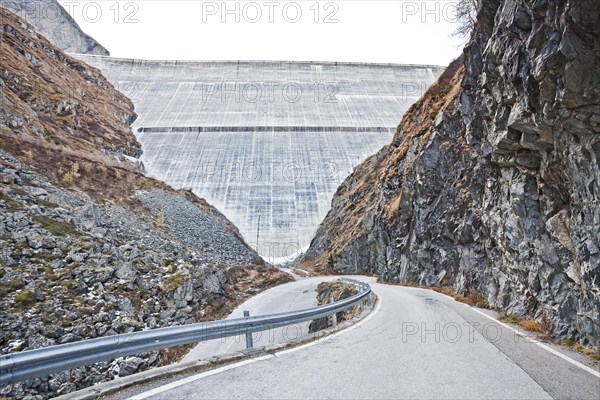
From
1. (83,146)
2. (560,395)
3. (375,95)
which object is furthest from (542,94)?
(375,95)

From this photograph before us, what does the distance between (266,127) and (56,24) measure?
6030 cm

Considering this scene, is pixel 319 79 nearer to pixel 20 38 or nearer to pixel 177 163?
pixel 177 163

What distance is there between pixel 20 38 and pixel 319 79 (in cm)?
4974

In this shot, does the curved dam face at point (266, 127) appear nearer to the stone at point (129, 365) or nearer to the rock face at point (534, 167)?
the rock face at point (534, 167)

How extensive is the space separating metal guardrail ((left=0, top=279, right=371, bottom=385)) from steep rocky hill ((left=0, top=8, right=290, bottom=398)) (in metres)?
4.47

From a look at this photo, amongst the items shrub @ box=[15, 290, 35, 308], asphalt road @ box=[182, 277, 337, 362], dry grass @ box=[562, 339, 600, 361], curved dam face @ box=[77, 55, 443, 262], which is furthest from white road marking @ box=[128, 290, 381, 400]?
curved dam face @ box=[77, 55, 443, 262]

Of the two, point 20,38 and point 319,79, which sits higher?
point 319,79

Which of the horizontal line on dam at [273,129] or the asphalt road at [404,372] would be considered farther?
the horizontal line on dam at [273,129]

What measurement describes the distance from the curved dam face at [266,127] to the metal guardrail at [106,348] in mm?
36342

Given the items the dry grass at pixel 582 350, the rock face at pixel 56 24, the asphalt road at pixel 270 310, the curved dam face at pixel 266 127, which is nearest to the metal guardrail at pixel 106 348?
the asphalt road at pixel 270 310

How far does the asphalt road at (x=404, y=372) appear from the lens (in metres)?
4.10

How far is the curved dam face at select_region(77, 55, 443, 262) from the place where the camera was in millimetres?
45656

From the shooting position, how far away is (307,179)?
1972 inches

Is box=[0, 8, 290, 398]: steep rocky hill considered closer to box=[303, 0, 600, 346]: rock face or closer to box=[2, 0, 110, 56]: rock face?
box=[303, 0, 600, 346]: rock face
